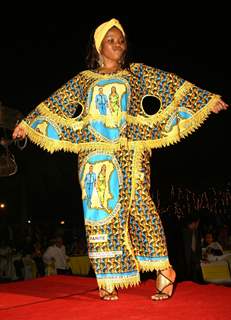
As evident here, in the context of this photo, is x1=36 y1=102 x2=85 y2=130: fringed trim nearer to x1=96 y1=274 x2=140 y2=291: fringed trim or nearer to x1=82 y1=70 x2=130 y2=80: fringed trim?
x1=82 y1=70 x2=130 y2=80: fringed trim

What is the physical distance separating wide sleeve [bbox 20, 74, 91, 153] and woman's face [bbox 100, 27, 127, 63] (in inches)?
10.6

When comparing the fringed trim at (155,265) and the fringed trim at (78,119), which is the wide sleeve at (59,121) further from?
the fringed trim at (155,265)

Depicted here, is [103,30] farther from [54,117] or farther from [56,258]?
[56,258]

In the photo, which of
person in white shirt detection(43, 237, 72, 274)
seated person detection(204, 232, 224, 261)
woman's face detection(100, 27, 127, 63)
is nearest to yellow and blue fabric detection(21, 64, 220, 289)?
woman's face detection(100, 27, 127, 63)

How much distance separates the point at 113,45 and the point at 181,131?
2.43 ft

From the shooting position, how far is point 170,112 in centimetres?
291

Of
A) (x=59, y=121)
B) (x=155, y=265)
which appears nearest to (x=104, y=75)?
(x=59, y=121)

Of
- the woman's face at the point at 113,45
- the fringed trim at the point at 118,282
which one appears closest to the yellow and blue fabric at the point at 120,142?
the fringed trim at the point at 118,282

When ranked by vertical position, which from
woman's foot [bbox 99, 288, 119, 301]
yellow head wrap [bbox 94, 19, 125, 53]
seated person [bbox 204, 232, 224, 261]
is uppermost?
yellow head wrap [bbox 94, 19, 125, 53]

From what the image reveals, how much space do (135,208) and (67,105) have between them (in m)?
0.89

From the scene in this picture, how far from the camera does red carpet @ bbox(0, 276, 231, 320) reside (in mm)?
2131

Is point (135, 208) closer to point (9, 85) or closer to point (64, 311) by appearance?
point (64, 311)

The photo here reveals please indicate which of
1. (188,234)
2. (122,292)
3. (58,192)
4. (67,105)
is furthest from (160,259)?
(58,192)

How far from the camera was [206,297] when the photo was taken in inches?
101
